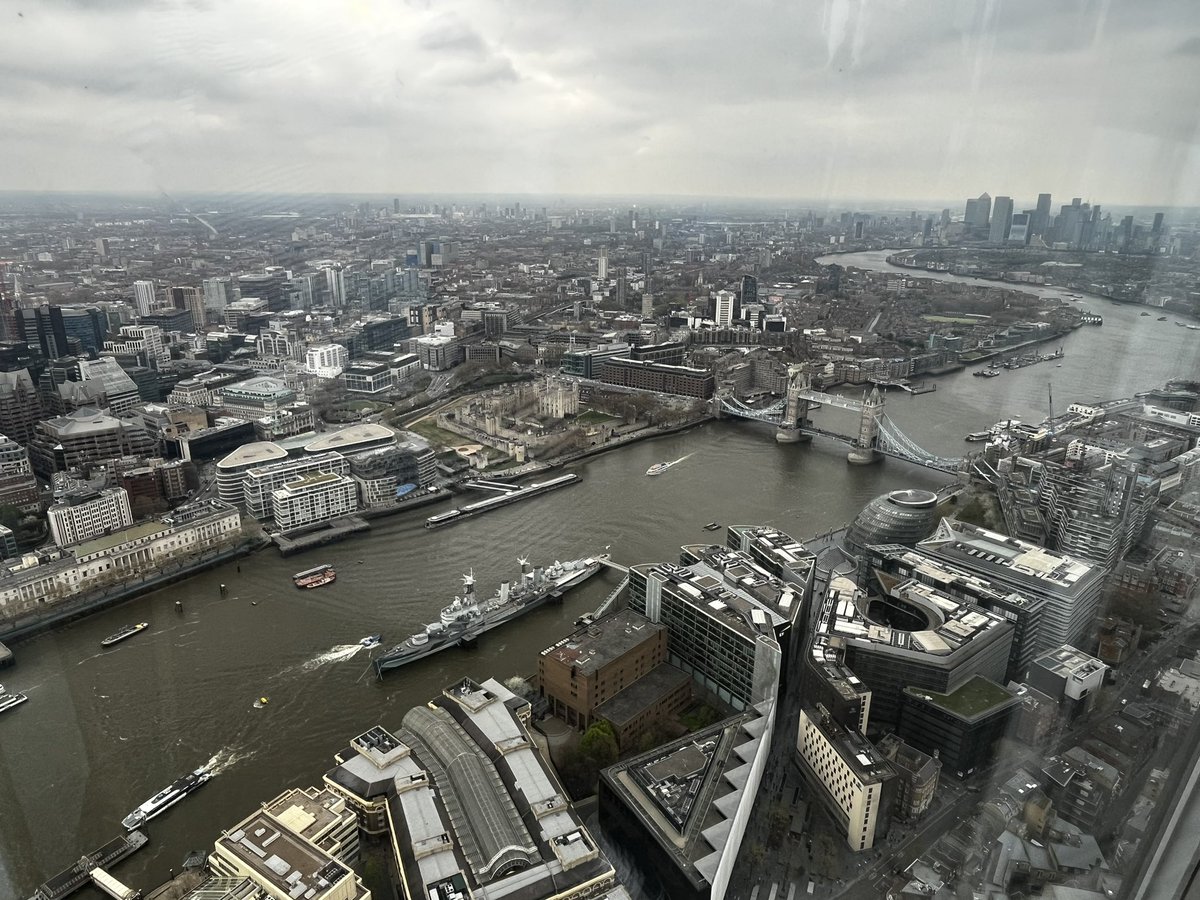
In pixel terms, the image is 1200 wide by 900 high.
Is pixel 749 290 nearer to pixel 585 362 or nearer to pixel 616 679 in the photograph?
pixel 585 362

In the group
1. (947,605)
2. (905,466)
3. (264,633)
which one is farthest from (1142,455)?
(264,633)

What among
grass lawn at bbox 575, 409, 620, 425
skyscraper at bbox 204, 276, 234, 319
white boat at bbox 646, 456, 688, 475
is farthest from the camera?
skyscraper at bbox 204, 276, 234, 319

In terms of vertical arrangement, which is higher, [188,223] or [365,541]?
[188,223]

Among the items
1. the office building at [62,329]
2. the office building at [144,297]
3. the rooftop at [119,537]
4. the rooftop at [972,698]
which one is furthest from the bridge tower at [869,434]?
the office building at [144,297]

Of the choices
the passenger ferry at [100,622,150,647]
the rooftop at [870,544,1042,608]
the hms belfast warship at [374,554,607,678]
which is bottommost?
the passenger ferry at [100,622,150,647]

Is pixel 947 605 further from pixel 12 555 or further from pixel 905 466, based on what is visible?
pixel 12 555

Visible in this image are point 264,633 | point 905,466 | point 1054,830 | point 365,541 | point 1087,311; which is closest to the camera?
point 1054,830

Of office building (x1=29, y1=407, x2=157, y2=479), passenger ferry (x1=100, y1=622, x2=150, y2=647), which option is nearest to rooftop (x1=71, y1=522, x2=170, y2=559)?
passenger ferry (x1=100, y1=622, x2=150, y2=647)

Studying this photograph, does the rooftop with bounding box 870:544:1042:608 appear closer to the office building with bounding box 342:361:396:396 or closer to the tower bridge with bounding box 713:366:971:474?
the tower bridge with bounding box 713:366:971:474
